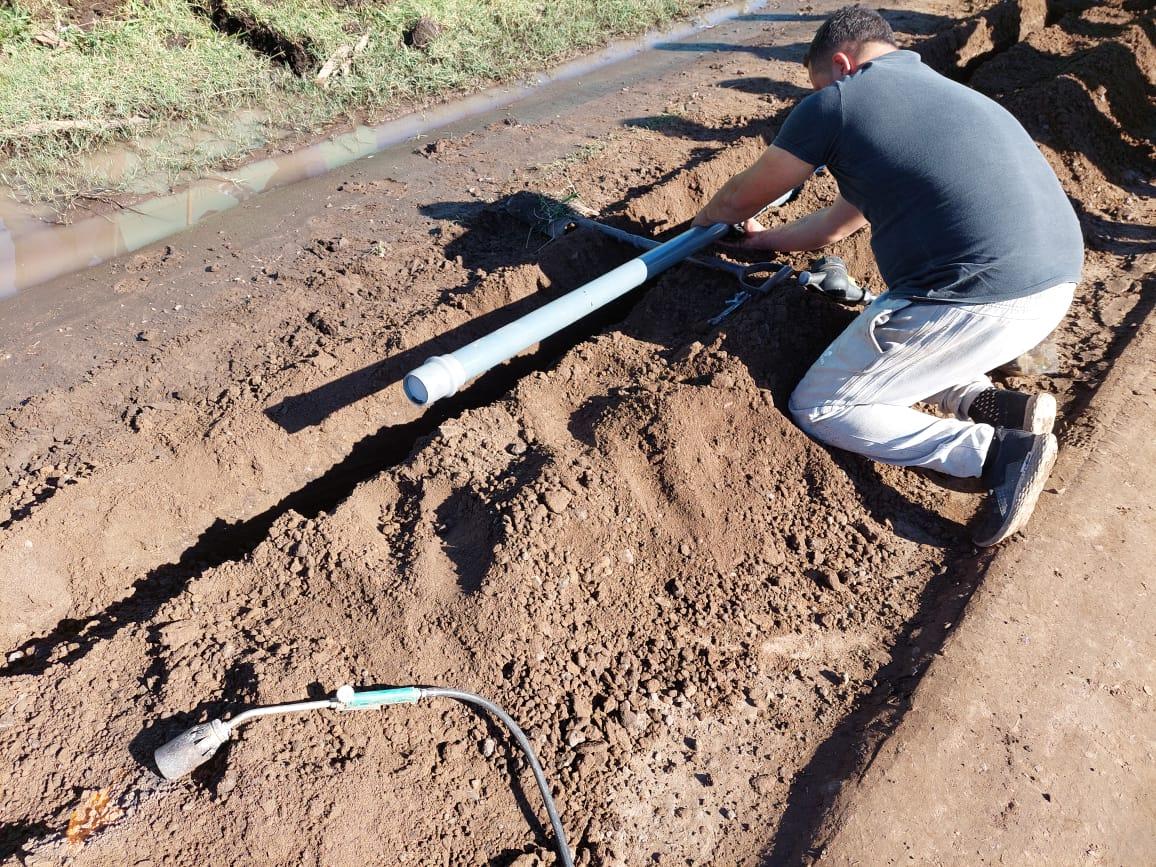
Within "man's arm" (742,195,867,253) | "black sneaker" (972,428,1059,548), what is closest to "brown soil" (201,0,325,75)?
"man's arm" (742,195,867,253)

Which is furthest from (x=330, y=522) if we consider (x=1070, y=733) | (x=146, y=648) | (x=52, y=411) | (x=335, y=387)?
(x=1070, y=733)

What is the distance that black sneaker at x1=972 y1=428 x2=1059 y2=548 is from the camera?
2791 mm

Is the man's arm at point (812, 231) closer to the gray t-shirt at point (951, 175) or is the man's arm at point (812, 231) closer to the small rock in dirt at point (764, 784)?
the gray t-shirt at point (951, 175)

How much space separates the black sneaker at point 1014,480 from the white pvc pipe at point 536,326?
5.31ft

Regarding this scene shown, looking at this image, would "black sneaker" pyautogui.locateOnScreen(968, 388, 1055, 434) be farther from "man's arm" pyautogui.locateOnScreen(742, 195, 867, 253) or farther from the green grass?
A: the green grass

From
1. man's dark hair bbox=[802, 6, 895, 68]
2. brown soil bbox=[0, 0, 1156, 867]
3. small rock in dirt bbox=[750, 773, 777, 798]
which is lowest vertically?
small rock in dirt bbox=[750, 773, 777, 798]

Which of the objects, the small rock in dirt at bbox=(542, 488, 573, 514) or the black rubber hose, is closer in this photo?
the black rubber hose

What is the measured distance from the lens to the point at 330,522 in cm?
282

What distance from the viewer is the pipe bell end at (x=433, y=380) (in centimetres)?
271

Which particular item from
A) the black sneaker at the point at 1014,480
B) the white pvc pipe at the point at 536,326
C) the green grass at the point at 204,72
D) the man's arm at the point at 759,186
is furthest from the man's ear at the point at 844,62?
the green grass at the point at 204,72

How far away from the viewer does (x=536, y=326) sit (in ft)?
10.6

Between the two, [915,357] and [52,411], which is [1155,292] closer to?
[915,357]

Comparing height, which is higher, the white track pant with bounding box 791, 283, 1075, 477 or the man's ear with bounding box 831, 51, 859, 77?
the man's ear with bounding box 831, 51, 859, 77

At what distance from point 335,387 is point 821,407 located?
2.13m
